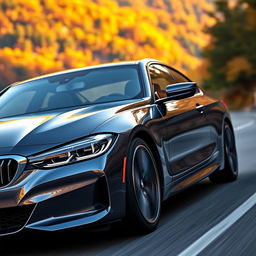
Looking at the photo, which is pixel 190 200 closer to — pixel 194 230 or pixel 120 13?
pixel 194 230

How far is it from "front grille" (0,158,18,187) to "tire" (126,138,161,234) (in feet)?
2.69

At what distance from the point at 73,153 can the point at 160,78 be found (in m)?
2.36

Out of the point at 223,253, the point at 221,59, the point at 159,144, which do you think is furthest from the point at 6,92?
the point at 221,59

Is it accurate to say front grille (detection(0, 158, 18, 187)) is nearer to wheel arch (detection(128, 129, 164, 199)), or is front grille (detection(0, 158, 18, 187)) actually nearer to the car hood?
the car hood

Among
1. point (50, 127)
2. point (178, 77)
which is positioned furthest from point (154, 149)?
point (178, 77)

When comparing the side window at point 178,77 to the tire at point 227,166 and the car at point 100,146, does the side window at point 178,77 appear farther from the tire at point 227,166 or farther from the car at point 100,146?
the tire at point 227,166

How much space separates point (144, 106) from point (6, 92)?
5.76ft

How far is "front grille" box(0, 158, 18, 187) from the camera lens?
4.74m

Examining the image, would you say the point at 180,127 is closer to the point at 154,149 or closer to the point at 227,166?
the point at 154,149

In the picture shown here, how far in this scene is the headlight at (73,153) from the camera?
15.7 ft

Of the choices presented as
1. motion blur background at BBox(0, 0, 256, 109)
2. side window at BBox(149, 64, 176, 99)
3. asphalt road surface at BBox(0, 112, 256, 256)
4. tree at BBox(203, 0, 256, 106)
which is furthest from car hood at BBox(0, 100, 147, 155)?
motion blur background at BBox(0, 0, 256, 109)

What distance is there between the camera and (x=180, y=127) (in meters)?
6.42

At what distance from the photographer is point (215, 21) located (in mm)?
67938

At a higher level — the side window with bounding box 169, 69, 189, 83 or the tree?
the side window with bounding box 169, 69, 189, 83
